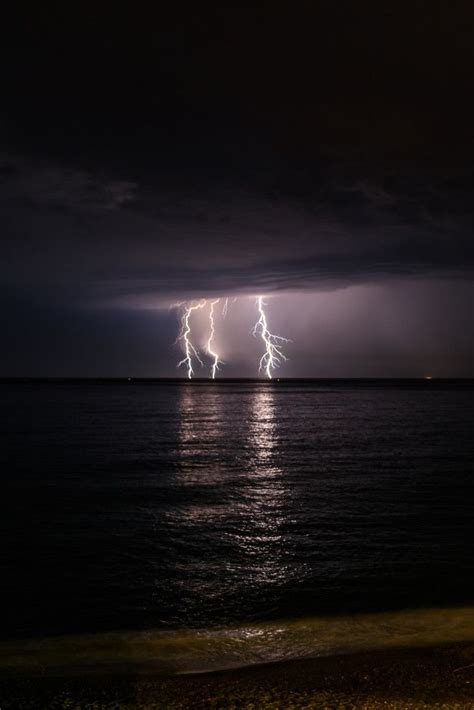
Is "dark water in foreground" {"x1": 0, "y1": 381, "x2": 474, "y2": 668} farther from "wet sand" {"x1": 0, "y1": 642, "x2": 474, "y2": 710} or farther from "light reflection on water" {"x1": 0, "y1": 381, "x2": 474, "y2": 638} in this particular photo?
"wet sand" {"x1": 0, "y1": 642, "x2": 474, "y2": 710}

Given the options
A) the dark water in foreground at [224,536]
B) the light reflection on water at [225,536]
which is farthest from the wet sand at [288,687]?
the light reflection on water at [225,536]

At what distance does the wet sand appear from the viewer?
405cm

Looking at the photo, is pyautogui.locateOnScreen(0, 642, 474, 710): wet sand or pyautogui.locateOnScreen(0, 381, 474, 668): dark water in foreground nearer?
pyautogui.locateOnScreen(0, 642, 474, 710): wet sand

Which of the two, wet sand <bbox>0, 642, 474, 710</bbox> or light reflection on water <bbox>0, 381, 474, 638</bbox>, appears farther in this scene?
light reflection on water <bbox>0, 381, 474, 638</bbox>

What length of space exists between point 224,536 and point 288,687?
22.3 feet

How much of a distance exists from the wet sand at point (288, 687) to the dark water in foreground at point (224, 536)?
2.24 metres

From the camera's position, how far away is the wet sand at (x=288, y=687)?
13.3 feet

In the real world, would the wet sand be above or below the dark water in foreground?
above

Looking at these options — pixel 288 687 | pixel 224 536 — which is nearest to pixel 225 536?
pixel 224 536

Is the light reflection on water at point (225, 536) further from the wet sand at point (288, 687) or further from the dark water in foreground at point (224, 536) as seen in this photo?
the wet sand at point (288, 687)

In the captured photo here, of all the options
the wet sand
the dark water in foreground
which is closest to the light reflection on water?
the dark water in foreground

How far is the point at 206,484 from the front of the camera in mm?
16938

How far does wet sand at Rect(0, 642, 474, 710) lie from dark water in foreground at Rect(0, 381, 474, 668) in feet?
7.35

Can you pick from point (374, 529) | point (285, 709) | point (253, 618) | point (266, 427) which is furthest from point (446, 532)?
point (266, 427)
